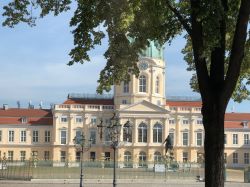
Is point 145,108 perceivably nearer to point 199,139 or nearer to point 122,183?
point 199,139

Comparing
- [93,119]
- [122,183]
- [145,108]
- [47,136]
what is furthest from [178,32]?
[47,136]

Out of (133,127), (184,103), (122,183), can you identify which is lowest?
(122,183)

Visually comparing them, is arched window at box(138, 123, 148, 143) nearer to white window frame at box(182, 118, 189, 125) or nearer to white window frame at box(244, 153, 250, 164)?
white window frame at box(182, 118, 189, 125)

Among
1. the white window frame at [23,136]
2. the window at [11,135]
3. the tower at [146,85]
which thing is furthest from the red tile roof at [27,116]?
the tower at [146,85]

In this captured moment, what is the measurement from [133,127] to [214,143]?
71.9 m

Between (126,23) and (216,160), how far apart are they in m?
3.77

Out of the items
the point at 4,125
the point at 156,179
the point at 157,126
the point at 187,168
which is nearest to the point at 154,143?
the point at 157,126

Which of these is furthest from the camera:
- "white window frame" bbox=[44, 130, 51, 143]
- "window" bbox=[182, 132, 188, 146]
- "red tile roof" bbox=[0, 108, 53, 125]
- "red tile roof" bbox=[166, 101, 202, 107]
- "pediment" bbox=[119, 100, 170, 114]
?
"red tile roof" bbox=[166, 101, 202, 107]

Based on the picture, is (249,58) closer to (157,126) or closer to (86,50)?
(86,50)

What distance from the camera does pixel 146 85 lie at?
87125mm

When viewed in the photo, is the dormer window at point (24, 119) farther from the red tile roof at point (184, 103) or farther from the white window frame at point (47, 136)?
the red tile roof at point (184, 103)

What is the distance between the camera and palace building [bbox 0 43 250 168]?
83.4 meters

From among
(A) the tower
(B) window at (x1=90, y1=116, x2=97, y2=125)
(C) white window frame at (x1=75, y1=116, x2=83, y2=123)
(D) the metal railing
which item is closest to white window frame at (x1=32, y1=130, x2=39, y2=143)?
(C) white window frame at (x1=75, y1=116, x2=83, y2=123)

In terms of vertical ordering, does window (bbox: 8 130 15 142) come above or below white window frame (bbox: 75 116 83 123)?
below
